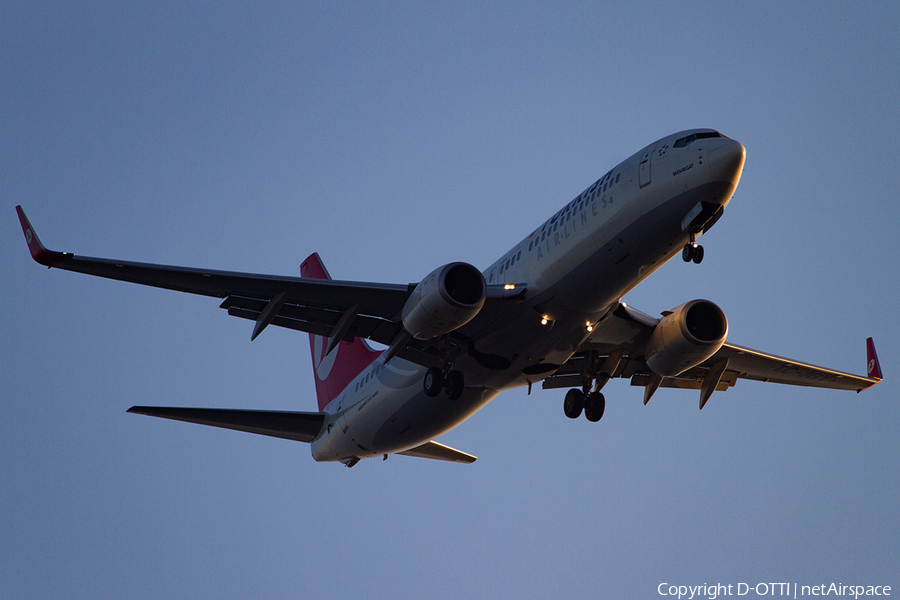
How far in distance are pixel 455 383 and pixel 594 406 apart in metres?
5.66

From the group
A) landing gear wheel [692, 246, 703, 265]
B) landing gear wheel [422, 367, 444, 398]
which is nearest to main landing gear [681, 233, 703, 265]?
landing gear wheel [692, 246, 703, 265]

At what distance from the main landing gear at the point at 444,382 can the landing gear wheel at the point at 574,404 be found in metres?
4.91

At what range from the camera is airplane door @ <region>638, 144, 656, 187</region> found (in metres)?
19.4

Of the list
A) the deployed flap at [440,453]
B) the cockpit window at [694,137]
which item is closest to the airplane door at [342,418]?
the deployed flap at [440,453]

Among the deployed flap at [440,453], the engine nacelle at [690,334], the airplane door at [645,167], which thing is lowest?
the deployed flap at [440,453]

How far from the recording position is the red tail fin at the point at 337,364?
1193 inches

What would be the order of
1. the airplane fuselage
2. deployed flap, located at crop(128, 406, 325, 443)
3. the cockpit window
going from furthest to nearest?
deployed flap, located at crop(128, 406, 325, 443) → the cockpit window → the airplane fuselage

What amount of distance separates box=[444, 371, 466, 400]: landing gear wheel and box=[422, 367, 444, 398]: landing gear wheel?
0.54 feet

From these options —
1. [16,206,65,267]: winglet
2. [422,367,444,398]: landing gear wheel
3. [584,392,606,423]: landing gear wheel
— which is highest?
[584,392,606,423]: landing gear wheel

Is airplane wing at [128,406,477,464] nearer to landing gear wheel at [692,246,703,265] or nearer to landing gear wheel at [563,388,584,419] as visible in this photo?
landing gear wheel at [563,388,584,419]

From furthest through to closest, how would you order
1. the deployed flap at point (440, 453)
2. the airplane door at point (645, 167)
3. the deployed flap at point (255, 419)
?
1. the deployed flap at point (440, 453)
2. the deployed flap at point (255, 419)
3. the airplane door at point (645, 167)

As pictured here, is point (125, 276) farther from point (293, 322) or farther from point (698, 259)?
point (698, 259)

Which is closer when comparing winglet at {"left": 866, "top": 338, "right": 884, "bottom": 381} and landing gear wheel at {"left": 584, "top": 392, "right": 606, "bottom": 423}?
landing gear wheel at {"left": 584, "top": 392, "right": 606, "bottom": 423}

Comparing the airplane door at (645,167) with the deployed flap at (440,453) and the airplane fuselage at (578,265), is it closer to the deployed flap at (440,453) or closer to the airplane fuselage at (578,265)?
the airplane fuselage at (578,265)
